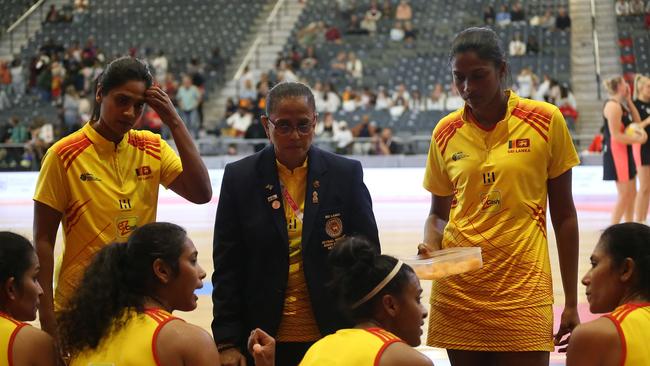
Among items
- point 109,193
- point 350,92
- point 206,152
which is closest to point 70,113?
point 206,152

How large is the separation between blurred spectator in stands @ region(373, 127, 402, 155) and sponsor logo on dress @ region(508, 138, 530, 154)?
44.3 ft

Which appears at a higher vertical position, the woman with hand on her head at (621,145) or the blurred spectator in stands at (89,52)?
the blurred spectator in stands at (89,52)

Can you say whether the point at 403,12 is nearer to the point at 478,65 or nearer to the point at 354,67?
the point at 354,67

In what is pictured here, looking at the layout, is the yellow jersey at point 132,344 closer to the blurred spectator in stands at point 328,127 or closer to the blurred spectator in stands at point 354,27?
the blurred spectator in stands at point 328,127

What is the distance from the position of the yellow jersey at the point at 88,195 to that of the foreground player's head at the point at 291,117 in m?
0.60

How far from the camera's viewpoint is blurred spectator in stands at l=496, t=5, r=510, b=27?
21.2 m

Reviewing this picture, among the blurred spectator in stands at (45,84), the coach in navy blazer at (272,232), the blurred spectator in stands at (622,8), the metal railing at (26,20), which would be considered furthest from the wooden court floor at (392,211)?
the metal railing at (26,20)

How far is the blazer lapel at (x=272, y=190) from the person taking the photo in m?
3.19

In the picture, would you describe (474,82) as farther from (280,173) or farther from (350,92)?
(350,92)

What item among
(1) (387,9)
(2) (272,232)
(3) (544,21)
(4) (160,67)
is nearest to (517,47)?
(3) (544,21)

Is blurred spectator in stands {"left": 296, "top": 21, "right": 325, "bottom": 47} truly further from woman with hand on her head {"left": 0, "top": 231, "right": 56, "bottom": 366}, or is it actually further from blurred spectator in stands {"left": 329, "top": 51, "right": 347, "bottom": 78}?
woman with hand on her head {"left": 0, "top": 231, "right": 56, "bottom": 366}

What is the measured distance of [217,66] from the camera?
21875mm

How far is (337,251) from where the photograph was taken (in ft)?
9.23

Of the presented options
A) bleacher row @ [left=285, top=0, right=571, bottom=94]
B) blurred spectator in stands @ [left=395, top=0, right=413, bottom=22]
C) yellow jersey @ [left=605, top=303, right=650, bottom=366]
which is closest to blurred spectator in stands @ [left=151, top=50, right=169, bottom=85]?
bleacher row @ [left=285, top=0, right=571, bottom=94]
